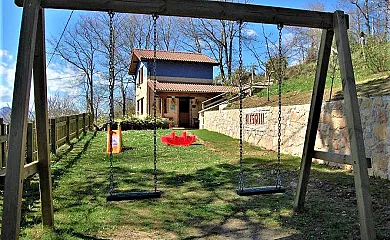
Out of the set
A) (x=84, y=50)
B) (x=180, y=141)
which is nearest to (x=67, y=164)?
(x=180, y=141)

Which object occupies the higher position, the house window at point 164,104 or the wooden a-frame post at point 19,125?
the house window at point 164,104

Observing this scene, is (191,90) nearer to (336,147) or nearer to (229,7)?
(336,147)

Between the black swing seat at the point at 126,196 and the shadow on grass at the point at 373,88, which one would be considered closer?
the black swing seat at the point at 126,196

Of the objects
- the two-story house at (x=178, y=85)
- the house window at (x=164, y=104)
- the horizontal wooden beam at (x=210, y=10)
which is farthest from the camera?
the house window at (x=164, y=104)

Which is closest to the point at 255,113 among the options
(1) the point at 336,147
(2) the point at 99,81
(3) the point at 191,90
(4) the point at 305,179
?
(1) the point at 336,147

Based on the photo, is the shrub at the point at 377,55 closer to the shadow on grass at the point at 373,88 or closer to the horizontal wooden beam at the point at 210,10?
the shadow on grass at the point at 373,88

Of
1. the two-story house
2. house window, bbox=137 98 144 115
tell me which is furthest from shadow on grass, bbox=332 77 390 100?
house window, bbox=137 98 144 115

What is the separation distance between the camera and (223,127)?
1470 cm

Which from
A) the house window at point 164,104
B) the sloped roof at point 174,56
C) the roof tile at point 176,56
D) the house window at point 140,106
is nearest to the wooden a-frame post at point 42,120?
the house window at point 164,104

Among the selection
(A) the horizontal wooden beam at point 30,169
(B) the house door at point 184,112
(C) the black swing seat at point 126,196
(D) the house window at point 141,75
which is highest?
(D) the house window at point 141,75

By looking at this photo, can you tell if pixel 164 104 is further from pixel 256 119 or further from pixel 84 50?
pixel 256 119

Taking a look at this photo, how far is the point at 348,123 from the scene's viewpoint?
297 centimetres

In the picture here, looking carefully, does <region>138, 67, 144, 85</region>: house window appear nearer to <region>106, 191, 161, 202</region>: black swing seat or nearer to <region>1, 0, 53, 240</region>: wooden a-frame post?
<region>106, 191, 161, 202</region>: black swing seat

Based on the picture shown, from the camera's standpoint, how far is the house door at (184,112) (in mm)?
22938
